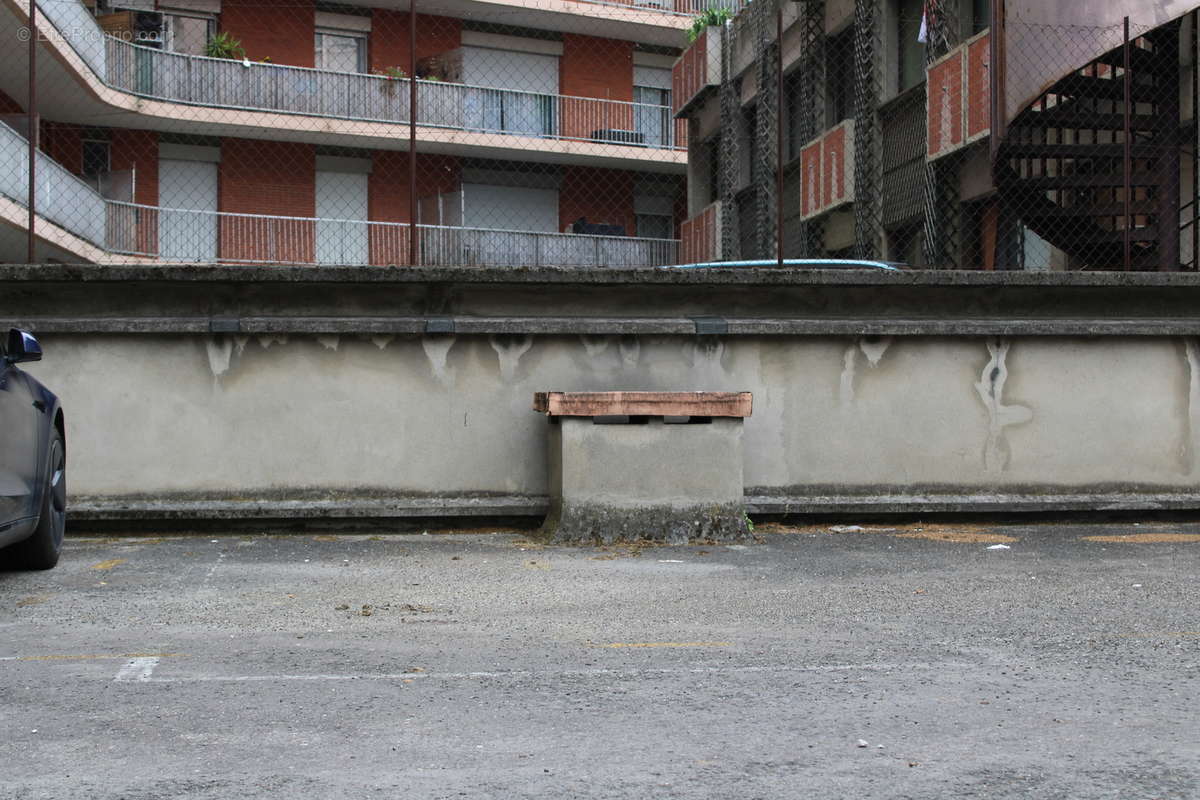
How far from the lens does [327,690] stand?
4.62m

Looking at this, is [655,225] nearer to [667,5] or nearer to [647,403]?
[667,5]

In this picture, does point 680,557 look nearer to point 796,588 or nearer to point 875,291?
point 796,588

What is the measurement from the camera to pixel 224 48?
3256 cm

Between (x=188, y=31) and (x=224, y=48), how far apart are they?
1879 millimetres

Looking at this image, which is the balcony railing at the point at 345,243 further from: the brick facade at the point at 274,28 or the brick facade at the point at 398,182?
the brick facade at the point at 274,28

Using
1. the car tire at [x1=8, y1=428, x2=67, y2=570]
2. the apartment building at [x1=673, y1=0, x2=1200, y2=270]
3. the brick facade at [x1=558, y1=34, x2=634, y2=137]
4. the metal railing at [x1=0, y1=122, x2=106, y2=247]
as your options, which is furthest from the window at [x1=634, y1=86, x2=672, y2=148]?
the car tire at [x1=8, y1=428, x2=67, y2=570]

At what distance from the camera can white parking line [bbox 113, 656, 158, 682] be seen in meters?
4.82

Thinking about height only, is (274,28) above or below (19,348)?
above

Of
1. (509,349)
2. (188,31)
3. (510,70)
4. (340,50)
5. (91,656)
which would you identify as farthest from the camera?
(510,70)

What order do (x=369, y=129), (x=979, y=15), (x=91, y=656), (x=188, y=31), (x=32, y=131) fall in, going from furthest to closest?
(x=188, y=31)
(x=369, y=129)
(x=979, y=15)
(x=32, y=131)
(x=91, y=656)

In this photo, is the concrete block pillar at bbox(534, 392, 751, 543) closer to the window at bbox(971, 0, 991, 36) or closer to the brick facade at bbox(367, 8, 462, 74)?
the window at bbox(971, 0, 991, 36)

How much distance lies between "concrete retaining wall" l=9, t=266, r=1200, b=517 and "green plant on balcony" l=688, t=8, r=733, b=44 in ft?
69.1

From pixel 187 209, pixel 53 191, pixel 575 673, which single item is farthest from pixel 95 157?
pixel 575 673

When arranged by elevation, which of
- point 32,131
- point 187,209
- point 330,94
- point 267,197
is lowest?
point 32,131
